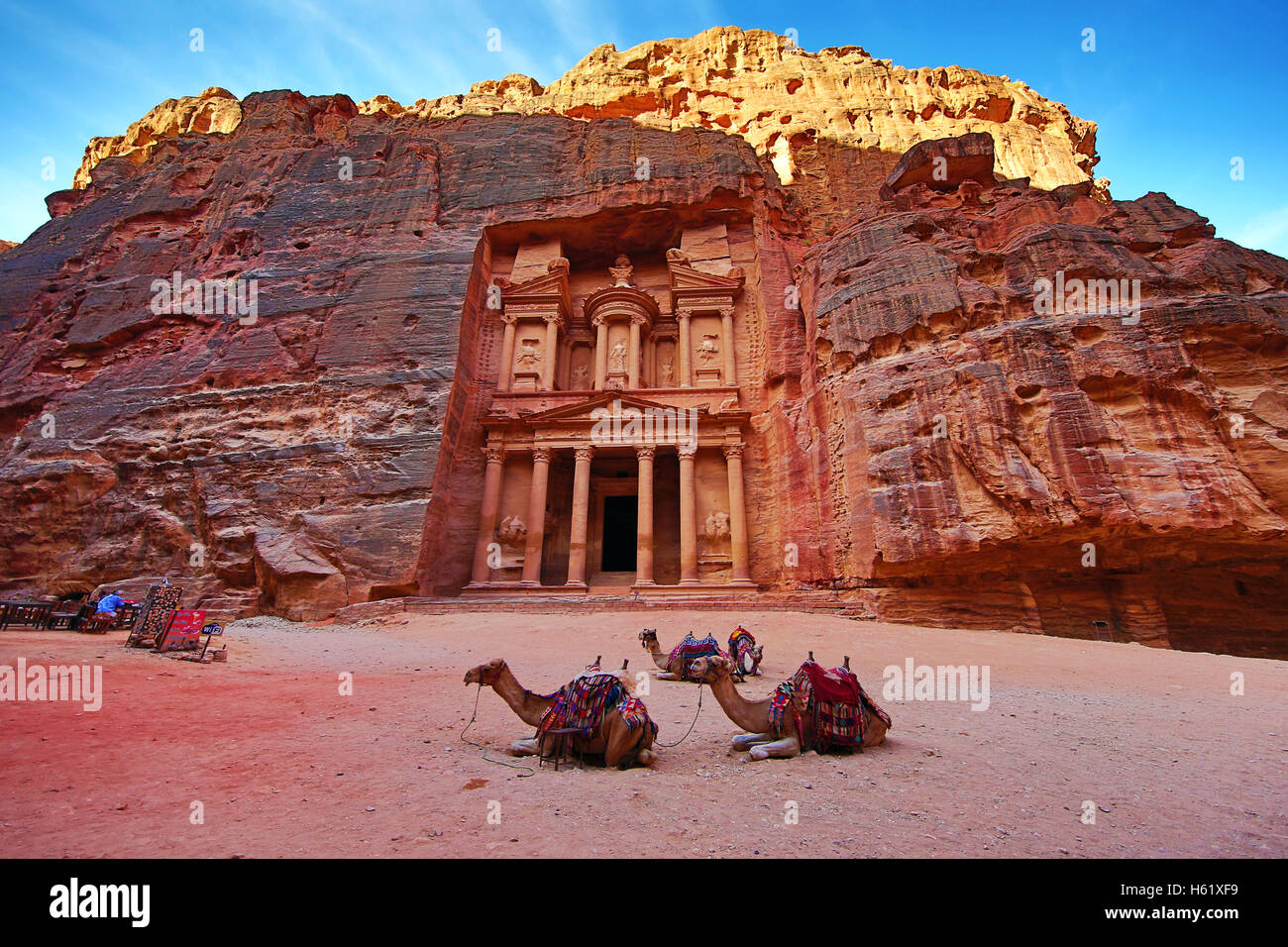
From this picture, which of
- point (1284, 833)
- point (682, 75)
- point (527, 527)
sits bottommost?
point (1284, 833)

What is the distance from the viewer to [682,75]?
1545 inches

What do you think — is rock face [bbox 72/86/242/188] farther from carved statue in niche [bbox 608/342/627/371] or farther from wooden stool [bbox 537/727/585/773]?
wooden stool [bbox 537/727/585/773]

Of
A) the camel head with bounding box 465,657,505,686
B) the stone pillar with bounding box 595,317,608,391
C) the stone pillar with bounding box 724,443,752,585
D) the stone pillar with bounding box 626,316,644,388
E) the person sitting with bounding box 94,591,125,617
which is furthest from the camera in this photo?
the stone pillar with bounding box 595,317,608,391

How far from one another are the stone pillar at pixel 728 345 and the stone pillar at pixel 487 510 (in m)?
10.2

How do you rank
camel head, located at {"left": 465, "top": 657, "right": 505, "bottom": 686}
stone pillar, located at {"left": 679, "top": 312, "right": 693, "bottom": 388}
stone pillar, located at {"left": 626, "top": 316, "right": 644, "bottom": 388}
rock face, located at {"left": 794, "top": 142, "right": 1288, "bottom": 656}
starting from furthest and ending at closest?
1. stone pillar, located at {"left": 626, "top": 316, "right": 644, "bottom": 388}
2. stone pillar, located at {"left": 679, "top": 312, "right": 693, "bottom": 388}
3. rock face, located at {"left": 794, "top": 142, "right": 1288, "bottom": 656}
4. camel head, located at {"left": 465, "top": 657, "right": 505, "bottom": 686}

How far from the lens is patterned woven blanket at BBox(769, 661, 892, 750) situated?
4715 mm

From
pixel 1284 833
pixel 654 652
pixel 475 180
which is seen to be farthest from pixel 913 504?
pixel 475 180

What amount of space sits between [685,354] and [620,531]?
8.77 m

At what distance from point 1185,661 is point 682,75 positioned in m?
43.3

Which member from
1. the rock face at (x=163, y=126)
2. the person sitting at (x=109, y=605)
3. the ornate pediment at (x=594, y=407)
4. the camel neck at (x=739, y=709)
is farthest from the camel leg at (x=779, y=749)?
the rock face at (x=163, y=126)

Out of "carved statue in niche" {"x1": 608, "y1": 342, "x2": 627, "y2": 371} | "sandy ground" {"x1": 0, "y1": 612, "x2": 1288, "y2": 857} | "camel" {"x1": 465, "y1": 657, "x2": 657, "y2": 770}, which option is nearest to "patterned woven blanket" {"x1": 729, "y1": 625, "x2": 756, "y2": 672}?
"sandy ground" {"x1": 0, "y1": 612, "x2": 1288, "y2": 857}

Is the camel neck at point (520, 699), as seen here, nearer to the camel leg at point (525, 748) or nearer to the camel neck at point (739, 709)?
the camel leg at point (525, 748)

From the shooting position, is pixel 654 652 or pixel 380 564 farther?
pixel 380 564

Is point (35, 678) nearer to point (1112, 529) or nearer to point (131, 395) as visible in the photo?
point (1112, 529)
